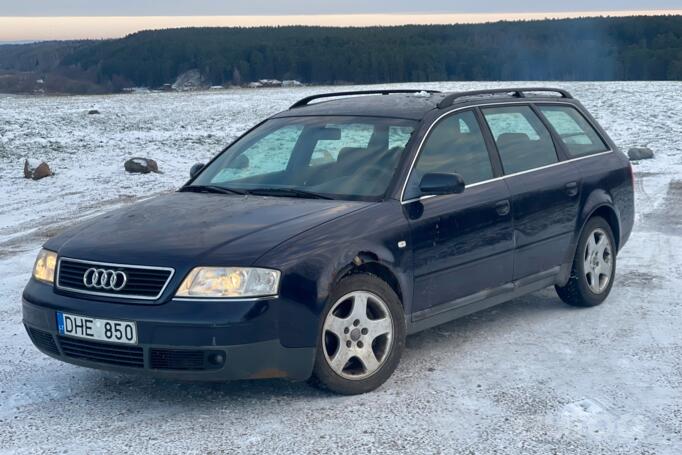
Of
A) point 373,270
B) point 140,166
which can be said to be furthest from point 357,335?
point 140,166

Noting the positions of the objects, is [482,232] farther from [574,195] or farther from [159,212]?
[159,212]

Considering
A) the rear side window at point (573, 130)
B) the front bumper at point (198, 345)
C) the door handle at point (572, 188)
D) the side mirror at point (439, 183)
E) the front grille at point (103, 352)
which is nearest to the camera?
the front bumper at point (198, 345)

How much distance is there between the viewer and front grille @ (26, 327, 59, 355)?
495 cm

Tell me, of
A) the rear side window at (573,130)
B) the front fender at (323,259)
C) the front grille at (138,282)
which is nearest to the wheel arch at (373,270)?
the front fender at (323,259)

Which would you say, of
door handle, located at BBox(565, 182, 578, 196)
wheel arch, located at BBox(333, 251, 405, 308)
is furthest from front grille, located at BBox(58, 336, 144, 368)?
door handle, located at BBox(565, 182, 578, 196)

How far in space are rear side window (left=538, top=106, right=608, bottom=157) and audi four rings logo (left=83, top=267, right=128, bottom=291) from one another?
3500 mm

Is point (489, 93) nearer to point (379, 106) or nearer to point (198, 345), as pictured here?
point (379, 106)

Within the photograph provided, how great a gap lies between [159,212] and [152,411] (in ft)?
3.72

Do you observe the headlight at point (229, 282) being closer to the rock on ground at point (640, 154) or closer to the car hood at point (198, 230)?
the car hood at point (198, 230)

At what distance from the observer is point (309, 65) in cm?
8025

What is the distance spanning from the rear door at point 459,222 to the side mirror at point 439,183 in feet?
0.32

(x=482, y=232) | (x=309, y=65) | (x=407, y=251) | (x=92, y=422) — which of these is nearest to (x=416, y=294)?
(x=407, y=251)

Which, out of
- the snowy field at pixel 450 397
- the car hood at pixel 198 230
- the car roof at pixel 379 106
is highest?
the car roof at pixel 379 106

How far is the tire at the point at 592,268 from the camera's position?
6887 mm
